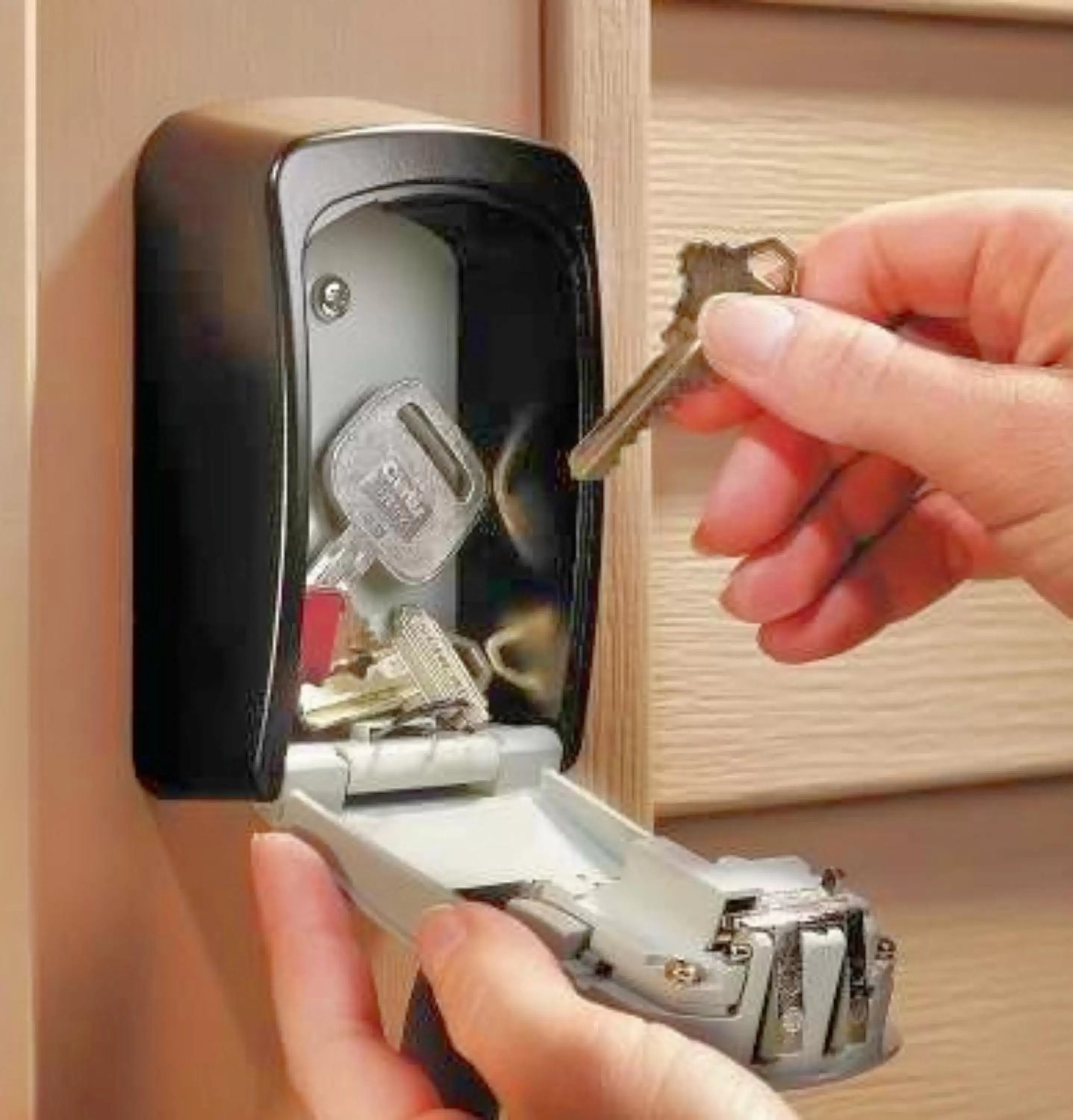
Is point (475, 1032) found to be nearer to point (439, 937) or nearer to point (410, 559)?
point (439, 937)

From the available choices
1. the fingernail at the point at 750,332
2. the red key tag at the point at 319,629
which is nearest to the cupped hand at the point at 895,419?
the fingernail at the point at 750,332

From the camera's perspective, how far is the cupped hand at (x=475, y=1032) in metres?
0.41

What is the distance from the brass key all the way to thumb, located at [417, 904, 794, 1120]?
13 centimetres

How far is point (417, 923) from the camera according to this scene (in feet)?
1.52

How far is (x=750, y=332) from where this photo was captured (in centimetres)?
48

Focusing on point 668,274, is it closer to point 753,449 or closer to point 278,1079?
point 753,449

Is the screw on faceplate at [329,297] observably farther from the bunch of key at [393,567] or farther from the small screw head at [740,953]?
the small screw head at [740,953]

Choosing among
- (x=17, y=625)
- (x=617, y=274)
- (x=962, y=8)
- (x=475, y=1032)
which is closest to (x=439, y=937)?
(x=475, y=1032)

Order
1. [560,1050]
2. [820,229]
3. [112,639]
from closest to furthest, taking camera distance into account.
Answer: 1. [560,1050]
2. [112,639]
3. [820,229]

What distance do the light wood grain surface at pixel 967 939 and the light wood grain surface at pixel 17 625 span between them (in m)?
0.26

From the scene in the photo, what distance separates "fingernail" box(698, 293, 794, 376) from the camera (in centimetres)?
48

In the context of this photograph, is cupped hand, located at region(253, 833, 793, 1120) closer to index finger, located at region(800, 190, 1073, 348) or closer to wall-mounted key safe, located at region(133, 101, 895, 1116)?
wall-mounted key safe, located at region(133, 101, 895, 1116)

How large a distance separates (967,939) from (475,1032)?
305 mm

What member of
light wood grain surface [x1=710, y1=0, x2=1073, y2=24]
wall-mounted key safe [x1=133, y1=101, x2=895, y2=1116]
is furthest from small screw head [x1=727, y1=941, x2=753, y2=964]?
light wood grain surface [x1=710, y1=0, x2=1073, y2=24]
